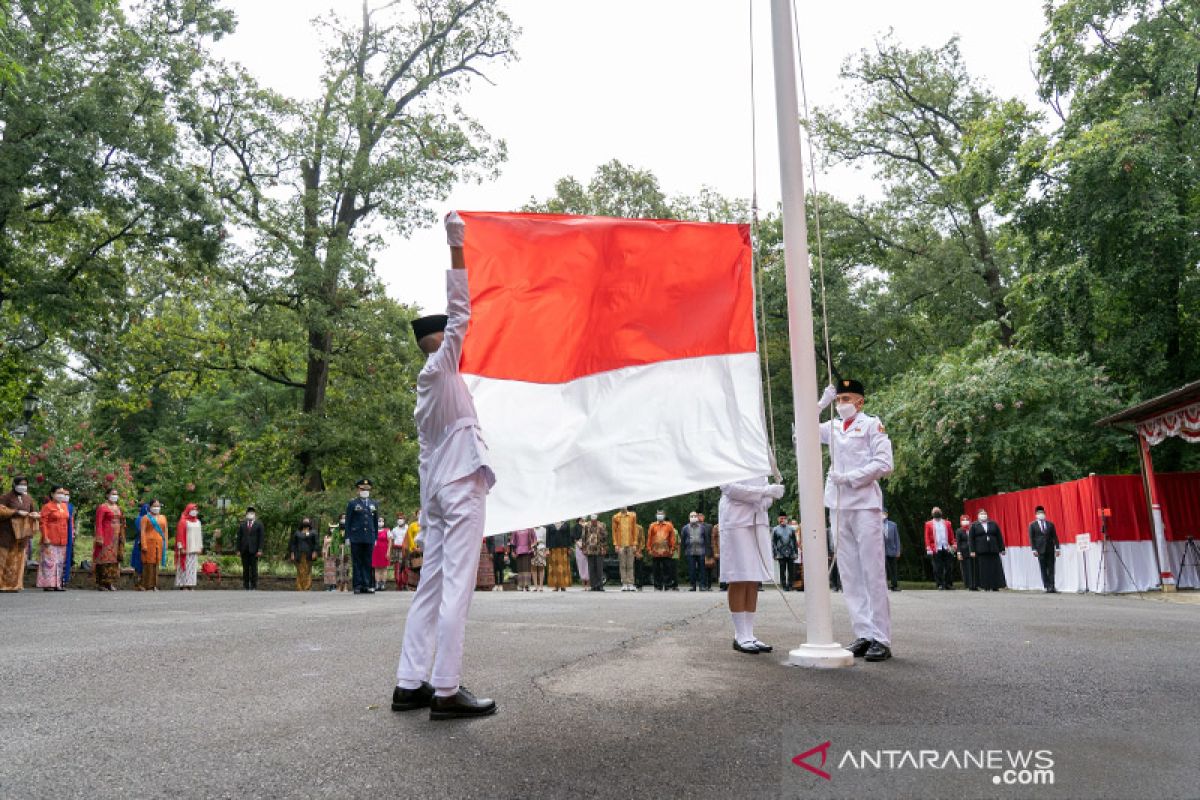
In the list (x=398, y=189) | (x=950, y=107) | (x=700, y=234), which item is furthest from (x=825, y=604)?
(x=950, y=107)

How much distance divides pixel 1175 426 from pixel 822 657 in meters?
16.6

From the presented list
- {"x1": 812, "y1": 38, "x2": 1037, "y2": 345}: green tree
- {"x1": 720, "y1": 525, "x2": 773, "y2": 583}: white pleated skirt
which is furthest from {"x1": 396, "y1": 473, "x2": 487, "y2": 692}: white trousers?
{"x1": 812, "y1": 38, "x2": 1037, "y2": 345}: green tree

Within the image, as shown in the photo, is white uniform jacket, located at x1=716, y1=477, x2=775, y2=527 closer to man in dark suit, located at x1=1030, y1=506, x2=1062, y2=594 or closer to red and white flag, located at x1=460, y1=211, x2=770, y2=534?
red and white flag, located at x1=460, y1=211, x2=770, y2=534

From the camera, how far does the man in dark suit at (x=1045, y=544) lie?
22859mm

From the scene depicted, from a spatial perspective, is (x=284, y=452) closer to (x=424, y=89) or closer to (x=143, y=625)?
(x=424, y=89)

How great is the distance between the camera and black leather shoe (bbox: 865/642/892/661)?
6926 mm

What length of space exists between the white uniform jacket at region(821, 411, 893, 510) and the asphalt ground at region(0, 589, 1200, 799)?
125cm

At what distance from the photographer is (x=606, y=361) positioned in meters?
6.07

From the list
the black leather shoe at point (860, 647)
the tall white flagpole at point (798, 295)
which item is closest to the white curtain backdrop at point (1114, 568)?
the black leather shoe at point (860, 647)

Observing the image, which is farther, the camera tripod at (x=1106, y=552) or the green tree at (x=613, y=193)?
the green tree at (x=613, y=193)

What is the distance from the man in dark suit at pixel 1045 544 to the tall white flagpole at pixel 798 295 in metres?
18.5

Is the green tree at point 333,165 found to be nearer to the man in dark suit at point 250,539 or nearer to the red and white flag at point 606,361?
the man in dark suit at point 250,539

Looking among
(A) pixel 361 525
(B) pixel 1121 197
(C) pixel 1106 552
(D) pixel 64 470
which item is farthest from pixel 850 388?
(D) pixel 64 470

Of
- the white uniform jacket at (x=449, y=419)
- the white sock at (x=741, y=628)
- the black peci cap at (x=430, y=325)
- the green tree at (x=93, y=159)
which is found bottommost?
the white sock at (x=741, y=628)
